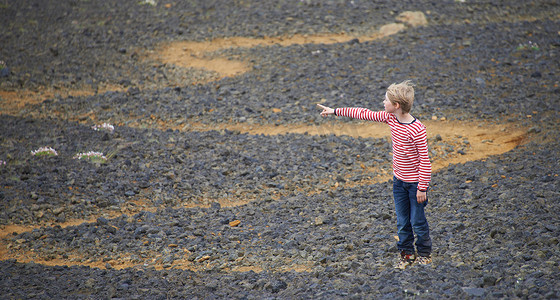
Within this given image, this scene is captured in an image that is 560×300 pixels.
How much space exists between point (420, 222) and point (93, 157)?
7747 millimetres

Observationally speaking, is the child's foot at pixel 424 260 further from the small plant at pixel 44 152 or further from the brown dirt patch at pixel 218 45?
the brown dirt patch at pixel 218 45

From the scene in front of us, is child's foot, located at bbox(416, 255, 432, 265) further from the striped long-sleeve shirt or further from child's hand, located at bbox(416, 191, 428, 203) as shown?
the striped long-sleeve shirt

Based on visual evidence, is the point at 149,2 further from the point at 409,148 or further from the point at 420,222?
the point at 420,222

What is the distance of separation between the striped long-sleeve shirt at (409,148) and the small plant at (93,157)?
6756 mm

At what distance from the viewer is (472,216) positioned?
286 inches

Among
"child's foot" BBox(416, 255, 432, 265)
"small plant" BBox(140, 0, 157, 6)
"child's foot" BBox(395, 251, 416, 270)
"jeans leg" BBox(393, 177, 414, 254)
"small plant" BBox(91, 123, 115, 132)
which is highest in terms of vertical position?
"jeans leg" BBox(393, 177, 414, 254)

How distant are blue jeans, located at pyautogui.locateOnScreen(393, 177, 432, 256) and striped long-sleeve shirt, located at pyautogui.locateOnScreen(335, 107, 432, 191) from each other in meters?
0.15

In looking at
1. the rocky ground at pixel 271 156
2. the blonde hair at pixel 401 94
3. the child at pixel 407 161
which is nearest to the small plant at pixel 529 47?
the rocky ground at pixel 271 156

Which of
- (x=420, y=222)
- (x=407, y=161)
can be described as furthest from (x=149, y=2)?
(x=420, y=222)

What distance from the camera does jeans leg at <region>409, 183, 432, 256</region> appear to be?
5.54 m

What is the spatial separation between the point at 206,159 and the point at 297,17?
10.8 meters

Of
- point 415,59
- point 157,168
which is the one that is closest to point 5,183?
point 157,168

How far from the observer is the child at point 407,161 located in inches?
208

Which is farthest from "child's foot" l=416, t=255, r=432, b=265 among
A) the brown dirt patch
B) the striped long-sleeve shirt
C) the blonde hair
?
the brown dirt patch
